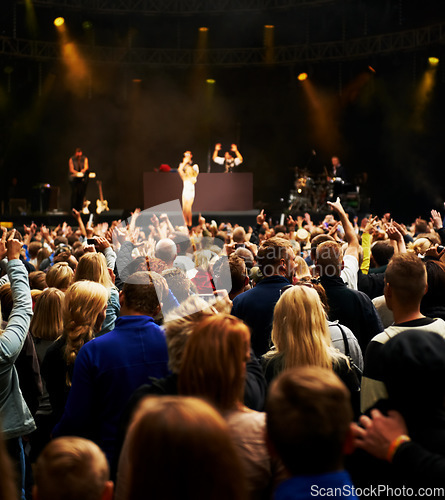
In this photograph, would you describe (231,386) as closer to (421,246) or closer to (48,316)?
(48,316)

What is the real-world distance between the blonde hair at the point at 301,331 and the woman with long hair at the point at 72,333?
81cm

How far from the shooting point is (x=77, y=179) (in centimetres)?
1552

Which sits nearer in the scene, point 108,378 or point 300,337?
point 108,378

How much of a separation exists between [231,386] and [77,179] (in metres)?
14.5

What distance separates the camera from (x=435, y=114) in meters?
14.8

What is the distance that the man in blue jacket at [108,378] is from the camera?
2.26 m

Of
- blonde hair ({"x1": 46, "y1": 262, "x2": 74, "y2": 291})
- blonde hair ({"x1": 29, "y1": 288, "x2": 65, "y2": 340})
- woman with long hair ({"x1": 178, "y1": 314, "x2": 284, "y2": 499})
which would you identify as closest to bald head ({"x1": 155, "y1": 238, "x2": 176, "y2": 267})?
blonde hair ({"x1": 46, "y1": 262, "x2": 74, "y2": 291})

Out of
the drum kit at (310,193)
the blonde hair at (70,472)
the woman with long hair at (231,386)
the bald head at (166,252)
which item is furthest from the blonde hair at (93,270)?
the drum kit at (310,193)

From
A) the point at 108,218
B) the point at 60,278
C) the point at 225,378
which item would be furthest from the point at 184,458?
the point at 108,218

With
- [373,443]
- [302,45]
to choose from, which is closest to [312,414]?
[373,443]

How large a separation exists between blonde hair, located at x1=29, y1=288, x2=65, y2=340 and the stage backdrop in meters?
12.3

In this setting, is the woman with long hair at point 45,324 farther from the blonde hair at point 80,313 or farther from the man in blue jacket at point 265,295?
the man in blue jacket at point 265,295

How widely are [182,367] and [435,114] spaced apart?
1463 centimetres

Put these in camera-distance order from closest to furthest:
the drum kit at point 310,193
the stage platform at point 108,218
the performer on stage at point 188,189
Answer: the stage platform at point 108,218, the performer on stage at point 188,189, the drum kit at point 310,193
